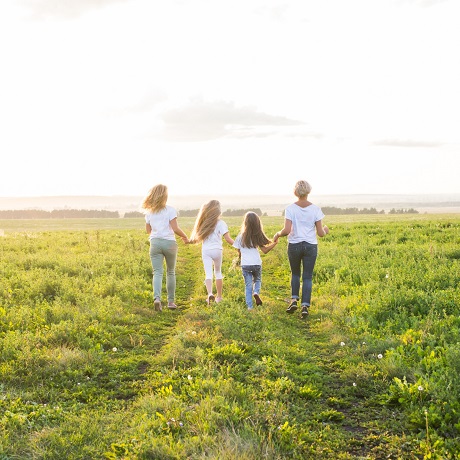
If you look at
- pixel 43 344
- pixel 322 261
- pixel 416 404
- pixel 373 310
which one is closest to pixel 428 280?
pixel 373 310

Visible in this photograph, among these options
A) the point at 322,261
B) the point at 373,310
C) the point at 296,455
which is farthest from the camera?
the point at 322,261

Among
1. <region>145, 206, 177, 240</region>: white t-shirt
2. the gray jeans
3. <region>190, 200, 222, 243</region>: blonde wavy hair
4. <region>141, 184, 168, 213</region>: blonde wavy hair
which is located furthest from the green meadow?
<region>141, 184, 168, 213</region>: blonde wavy hair

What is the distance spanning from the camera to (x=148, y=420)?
559cm

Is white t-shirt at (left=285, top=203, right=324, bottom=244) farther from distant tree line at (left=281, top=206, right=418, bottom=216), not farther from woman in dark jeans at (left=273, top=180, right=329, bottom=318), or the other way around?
distant tree line at (left=281, top=206, right=418, bottom=216)

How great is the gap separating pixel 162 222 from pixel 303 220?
3531 millimetres

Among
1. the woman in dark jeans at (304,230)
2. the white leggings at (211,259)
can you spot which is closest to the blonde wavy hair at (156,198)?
the white leggings at (211,259)

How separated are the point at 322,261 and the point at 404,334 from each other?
8.61 metres

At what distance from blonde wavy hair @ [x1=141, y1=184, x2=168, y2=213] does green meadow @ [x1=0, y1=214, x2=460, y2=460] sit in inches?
100

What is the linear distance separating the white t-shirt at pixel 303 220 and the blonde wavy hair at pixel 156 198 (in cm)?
314

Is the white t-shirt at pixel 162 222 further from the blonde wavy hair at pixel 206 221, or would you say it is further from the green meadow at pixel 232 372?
the green meadow at pixel 232 372

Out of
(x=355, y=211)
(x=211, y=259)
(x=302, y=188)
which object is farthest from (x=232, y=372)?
(x=355, y=211)

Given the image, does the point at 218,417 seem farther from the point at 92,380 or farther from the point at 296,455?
the point at 92,380

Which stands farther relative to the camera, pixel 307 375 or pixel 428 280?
pixel 428 280

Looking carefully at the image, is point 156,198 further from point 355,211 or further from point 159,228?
point 355,211
